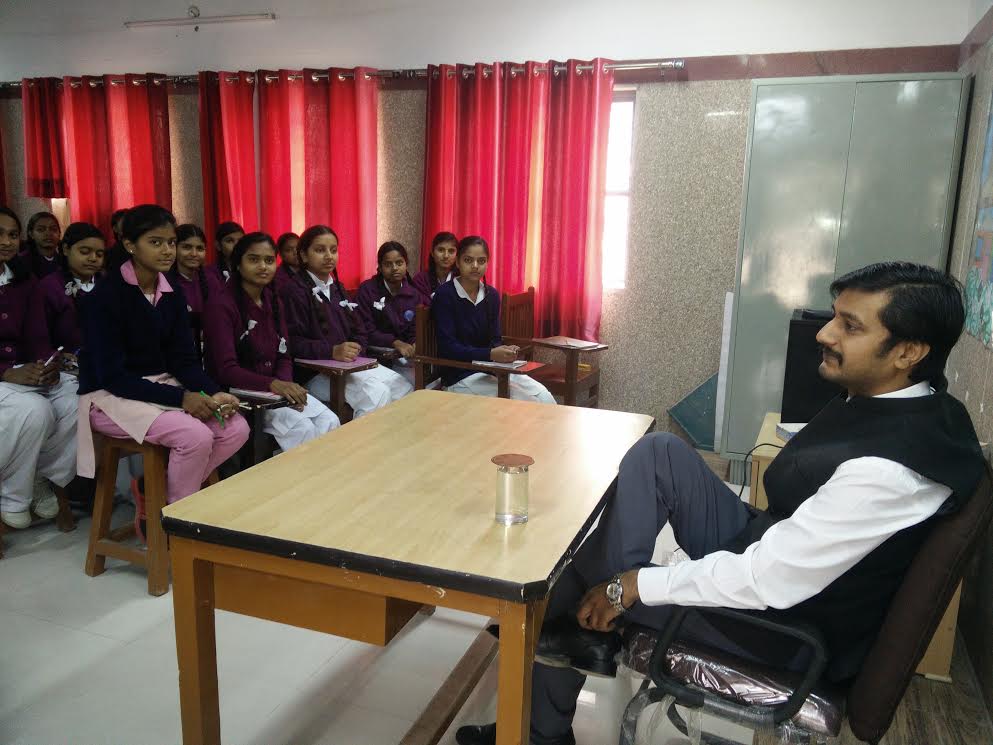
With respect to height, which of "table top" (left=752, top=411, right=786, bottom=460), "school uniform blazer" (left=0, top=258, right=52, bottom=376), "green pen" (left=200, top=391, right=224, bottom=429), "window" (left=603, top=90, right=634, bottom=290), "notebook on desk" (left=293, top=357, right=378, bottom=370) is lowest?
"table top" (left=752, top=411, right=786, bottom=460)

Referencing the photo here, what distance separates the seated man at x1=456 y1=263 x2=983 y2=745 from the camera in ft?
4.03

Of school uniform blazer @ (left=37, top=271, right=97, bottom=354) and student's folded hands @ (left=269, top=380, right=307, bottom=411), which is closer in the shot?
student's folded hands @ (left=269, top=380, right=307, bottom=411)

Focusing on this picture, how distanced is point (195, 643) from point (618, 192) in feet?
11.6

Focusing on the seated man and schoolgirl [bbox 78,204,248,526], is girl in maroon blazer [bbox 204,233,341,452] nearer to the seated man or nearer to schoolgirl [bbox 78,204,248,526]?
schoolgirl [bbox 78,204,248,526]

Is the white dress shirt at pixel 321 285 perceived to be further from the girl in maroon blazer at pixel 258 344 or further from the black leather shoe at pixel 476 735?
the black leather shoe at pixel 476 735

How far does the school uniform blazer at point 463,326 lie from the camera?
370 cm

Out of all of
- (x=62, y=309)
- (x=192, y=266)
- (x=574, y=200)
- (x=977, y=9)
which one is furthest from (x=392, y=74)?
(x=977, y=9)

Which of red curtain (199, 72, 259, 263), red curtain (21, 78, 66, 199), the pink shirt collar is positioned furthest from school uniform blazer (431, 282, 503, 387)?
red curtain (21, 78, 66, 199)

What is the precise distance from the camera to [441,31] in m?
4.44

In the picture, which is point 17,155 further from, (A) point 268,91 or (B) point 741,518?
(B) point 741,518

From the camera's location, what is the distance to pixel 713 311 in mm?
4238

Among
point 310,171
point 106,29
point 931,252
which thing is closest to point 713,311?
point 931,252

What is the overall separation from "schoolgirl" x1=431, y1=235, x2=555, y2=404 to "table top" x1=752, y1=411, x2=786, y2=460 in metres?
1.19

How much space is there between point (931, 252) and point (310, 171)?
3.42m
